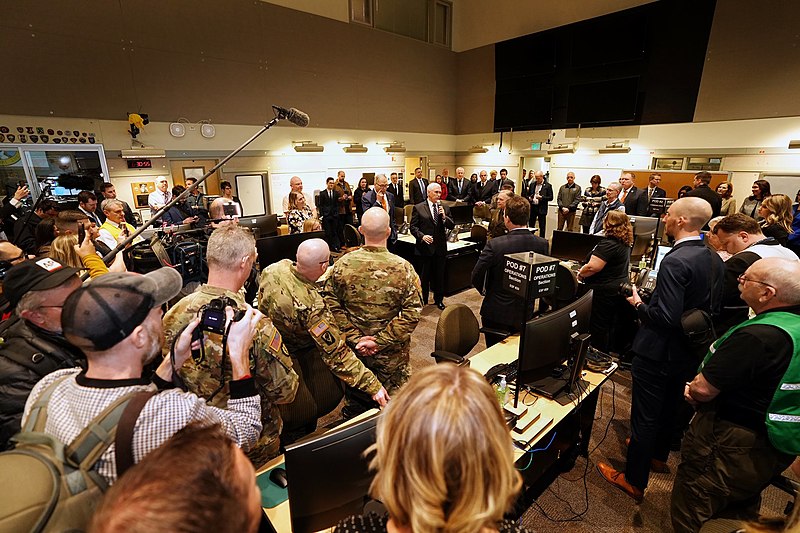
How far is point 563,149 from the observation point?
1059cm

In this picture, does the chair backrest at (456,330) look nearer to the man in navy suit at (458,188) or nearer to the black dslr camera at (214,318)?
the black dslr camera at (214,318)

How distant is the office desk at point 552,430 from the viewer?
88.0 inches

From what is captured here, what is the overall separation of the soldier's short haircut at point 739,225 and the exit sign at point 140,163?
936 centimetres

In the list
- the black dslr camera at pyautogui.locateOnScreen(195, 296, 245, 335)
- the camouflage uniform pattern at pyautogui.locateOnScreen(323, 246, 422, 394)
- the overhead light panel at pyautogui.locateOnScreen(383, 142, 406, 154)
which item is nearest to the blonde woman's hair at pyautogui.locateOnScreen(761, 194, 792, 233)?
the camouflage uniform pattern at pyautogui.locateOnScreen(323, 246, 422, 394)

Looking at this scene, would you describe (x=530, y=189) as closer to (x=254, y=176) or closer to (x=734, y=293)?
(x=254, y=176)

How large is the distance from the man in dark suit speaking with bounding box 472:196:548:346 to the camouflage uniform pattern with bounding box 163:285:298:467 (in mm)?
2078

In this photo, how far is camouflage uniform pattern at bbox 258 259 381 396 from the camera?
218 centimetres

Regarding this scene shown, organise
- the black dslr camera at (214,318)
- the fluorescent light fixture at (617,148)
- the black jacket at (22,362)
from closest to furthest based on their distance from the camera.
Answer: the black dslr camera at (214,318), the black jacket at (22,362), the fluorescent light fixture at (617,148)

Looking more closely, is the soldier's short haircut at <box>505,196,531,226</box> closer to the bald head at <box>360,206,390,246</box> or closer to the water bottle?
the bald head at <box>360,206,390,246</box>

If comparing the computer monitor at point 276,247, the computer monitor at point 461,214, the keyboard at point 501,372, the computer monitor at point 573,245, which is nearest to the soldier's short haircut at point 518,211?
the keyboard at point 501,372

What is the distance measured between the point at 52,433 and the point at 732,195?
11114 mm

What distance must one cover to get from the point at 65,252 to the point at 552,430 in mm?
3510

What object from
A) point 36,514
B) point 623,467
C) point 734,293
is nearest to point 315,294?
point 36,514

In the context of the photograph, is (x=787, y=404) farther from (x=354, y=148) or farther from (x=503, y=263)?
(x=354, y=148)
